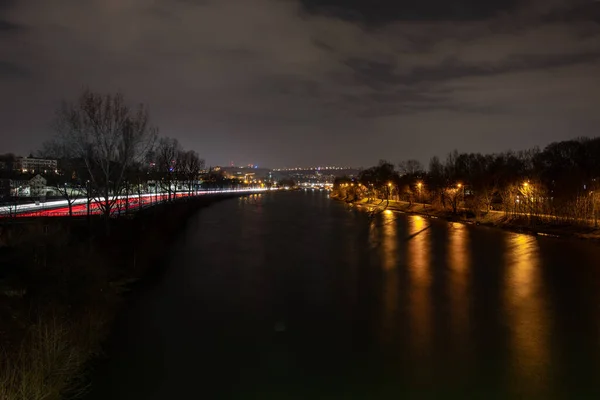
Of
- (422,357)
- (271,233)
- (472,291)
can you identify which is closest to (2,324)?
(422,357)

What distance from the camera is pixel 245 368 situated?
706cm

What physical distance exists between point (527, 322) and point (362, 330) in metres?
3.95

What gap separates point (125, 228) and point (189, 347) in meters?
10.4

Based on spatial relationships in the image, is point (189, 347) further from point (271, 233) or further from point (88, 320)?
point (271, 233)

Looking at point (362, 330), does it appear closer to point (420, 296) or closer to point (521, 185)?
point (420, 296)

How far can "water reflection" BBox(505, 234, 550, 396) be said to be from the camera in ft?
22.1

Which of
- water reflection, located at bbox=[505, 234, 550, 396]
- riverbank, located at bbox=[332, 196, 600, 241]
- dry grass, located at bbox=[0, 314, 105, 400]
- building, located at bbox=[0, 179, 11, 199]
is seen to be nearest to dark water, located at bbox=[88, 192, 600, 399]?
water reflection, located at bbox=[505, 234, 550, 396]

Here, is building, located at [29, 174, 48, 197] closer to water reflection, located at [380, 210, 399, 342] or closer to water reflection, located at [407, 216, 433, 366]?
water reflection, located at [380, 210, 399, 342]

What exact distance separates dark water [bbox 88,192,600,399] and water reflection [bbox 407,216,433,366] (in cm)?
5

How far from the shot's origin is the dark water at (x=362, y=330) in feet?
21.2

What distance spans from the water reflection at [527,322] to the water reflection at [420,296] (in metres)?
1.62

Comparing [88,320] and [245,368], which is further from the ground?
[88,320]

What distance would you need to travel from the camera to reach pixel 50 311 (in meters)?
6.83

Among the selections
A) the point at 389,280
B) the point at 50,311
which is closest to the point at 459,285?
the point at 389,280
